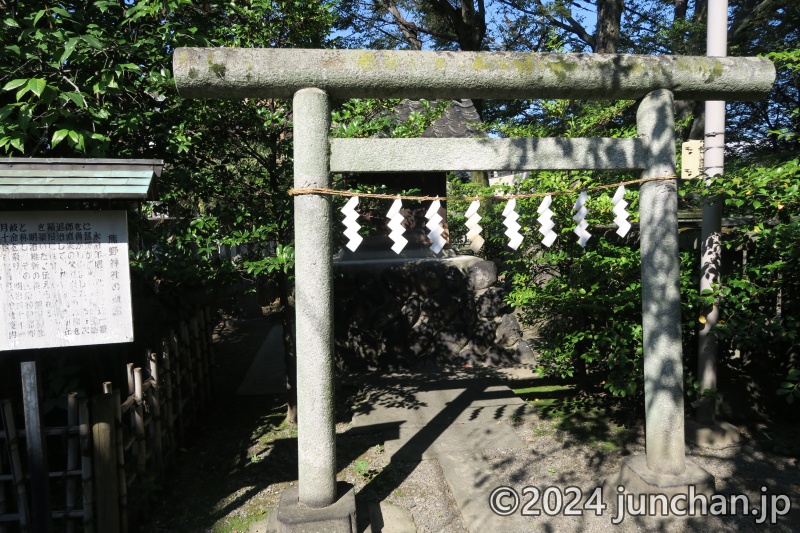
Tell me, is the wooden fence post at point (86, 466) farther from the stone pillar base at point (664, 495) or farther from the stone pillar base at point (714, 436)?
the stone pillar base at point (714, 436)

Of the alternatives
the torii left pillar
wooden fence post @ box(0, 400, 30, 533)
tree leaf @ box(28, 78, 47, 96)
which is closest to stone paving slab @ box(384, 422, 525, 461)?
the torii left pillar

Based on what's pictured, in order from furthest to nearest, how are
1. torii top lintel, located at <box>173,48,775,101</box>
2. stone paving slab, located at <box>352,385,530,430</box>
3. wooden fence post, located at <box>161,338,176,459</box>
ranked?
1. stone paving slab, located at <box>352,385,530,430</box>
2. wooden fence post, located at <box>161,338,176,459</box>
3. torii top lintel, located at <box>173,48,775,101</box>

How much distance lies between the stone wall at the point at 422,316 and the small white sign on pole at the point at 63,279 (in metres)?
5.17

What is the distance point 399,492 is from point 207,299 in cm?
365

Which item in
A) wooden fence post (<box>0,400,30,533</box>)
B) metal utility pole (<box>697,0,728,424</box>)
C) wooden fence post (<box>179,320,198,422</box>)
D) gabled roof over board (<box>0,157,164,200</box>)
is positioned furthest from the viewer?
wooden fence post (<box>179,320,198,422</box>)

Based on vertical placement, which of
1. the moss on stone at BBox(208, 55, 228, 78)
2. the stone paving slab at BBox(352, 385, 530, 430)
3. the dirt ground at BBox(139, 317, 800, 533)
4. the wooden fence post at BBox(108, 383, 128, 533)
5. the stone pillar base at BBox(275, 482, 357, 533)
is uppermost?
the moss on stone at BBox(208, 55, 228, 78)

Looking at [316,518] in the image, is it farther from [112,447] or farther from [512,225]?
[512,225]

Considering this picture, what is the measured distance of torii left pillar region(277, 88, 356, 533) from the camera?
141 inches

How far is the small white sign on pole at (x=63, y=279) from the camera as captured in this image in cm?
285

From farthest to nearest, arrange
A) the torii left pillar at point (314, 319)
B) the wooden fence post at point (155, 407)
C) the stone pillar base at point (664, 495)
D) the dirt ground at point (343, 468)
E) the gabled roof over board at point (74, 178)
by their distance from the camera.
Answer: the wooden fence post at point (155, 407), the dirt ground at point (343, 468), the stone pillar base at point (664, 495), the torii left pillar at point (314, 319), the gabled roof over board at point (74, 178)

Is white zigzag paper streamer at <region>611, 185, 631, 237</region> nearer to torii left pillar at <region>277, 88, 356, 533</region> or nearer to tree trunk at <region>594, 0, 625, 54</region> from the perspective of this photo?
torii left pillar at <region>277, 88, 356, 533</region>

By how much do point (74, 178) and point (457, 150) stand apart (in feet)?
7.48

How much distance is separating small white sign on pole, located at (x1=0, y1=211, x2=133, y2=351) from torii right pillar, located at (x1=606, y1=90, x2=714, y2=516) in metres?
3.44

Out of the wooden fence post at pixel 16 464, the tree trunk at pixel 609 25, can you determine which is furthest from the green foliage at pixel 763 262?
the tree trunk at pixel 609 25
